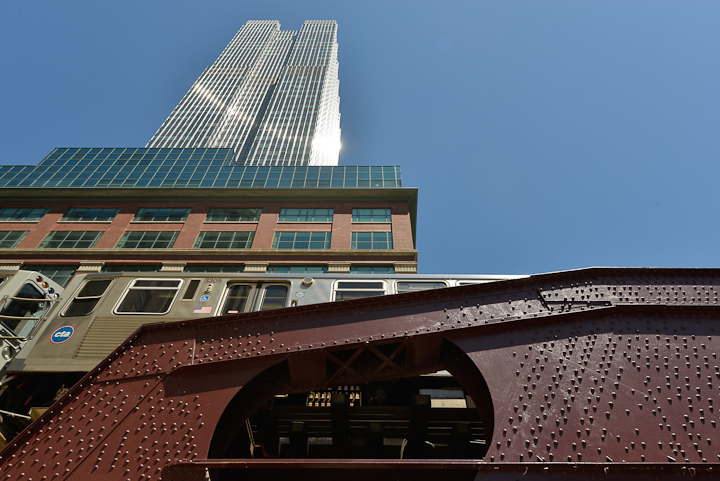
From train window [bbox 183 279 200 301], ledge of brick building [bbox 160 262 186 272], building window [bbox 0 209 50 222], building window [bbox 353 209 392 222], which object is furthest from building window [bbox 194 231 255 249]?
train window [bbox 183 279 200 301]

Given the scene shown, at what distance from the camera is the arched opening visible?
5.65 metres

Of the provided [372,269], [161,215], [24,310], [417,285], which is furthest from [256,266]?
[417,285]

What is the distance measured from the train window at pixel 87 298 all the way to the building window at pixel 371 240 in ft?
55.9

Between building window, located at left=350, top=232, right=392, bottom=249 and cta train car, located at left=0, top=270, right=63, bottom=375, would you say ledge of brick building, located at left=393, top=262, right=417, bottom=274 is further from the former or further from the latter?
cta train car, located at left=0, top=270, right=63, bottom=375

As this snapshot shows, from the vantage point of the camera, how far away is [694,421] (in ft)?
14.1

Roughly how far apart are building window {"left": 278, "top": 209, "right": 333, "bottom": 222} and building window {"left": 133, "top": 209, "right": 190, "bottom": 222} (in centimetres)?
731

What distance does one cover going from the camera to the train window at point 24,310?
33.0ft

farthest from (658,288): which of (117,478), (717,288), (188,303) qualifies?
(188,303)

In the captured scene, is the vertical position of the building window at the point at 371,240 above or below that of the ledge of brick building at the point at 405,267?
above

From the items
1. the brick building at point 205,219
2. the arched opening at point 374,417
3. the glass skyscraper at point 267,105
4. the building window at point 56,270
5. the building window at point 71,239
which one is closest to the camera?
the arched opening at point 374,417

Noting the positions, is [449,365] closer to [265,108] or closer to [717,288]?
[717,288]

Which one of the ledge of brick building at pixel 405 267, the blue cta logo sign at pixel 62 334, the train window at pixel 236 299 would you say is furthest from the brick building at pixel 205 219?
the blue cta logo sign at pixel 62 334

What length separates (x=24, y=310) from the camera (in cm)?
1085

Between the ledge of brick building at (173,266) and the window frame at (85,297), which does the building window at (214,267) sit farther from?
the window frame at (85,297)
